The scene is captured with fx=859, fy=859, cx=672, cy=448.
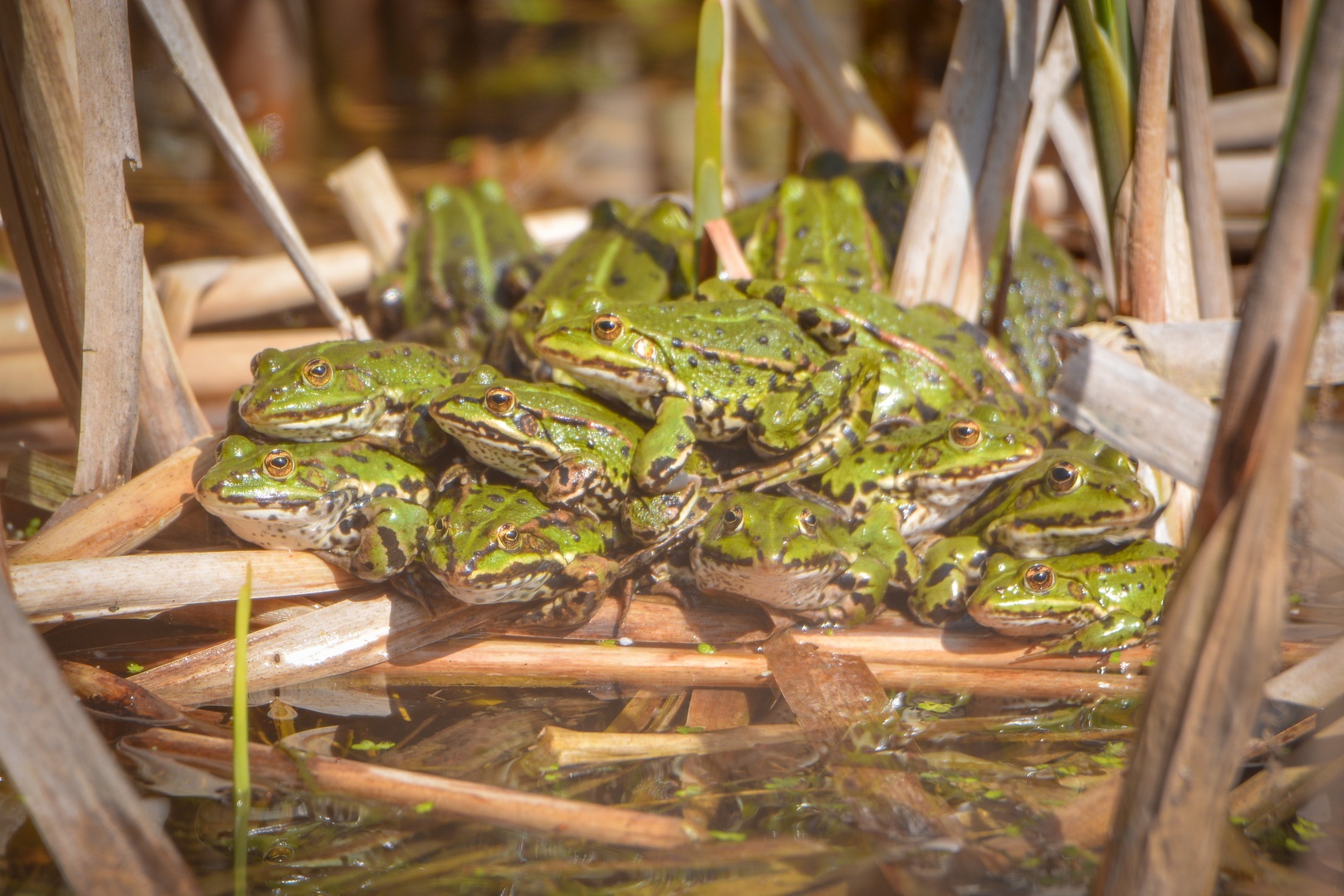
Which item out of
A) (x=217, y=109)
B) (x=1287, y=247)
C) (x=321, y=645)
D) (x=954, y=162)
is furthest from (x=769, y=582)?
(x=217, y=109)

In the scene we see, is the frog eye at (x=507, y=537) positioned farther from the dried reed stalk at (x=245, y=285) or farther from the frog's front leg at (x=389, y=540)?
the dried reed stalk at (x=245, y=285)

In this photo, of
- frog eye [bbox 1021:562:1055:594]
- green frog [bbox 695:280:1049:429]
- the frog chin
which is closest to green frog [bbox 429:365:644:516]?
green frog [bbox 695:280:1049:429]

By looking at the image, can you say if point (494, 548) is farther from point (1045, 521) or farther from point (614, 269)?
point (1045, 521)

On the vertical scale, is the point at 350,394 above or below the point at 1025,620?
above

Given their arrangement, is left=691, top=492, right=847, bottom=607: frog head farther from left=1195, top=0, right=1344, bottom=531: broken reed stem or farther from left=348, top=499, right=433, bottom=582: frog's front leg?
left=1195, top=0, right=1344, bottom=531: broken reed stem

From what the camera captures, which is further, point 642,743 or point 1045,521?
point 1045,521

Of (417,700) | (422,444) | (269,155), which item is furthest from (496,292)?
(269,155)

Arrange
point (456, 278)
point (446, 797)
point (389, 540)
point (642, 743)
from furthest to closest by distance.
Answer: point (456, 278) < point (389, 540) < point (642, 743) < point (446, 797)

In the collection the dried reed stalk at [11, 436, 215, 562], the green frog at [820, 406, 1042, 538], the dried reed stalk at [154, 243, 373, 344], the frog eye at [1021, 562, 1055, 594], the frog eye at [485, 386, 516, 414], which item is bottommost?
the frog eye at [1021, 562, 1055, 594]

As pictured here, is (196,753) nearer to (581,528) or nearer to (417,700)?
(417,700)
